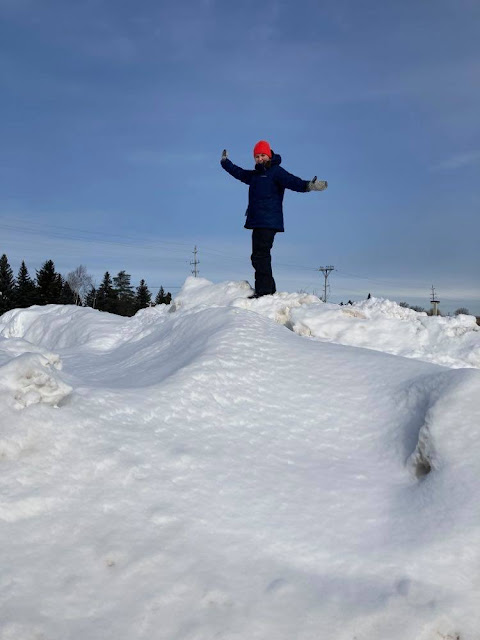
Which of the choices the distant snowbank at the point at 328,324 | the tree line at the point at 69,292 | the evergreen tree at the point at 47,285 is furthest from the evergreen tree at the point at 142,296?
the distant snowbank at the point at 328,324

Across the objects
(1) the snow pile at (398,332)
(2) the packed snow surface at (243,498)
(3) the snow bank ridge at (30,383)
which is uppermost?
(1) the snow pile at (398,332)

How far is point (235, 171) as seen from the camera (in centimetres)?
861

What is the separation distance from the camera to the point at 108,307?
6059 centimetres

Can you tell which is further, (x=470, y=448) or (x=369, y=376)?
(x=369, y=376)

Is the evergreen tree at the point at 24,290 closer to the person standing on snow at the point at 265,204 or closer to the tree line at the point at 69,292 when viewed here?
the tree line at the point at 69,292

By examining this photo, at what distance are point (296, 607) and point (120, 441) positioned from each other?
4.70 ft

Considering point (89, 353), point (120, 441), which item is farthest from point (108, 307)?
point (120, 441)

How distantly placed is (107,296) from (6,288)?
14405 millimetres

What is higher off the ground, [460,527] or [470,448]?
[470,448]

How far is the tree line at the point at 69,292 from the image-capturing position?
48.3 meters

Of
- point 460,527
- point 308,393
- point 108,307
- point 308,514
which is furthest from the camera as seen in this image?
point 108,307

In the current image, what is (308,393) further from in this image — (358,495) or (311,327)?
(311,327)

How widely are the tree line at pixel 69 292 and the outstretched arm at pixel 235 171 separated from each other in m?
31.7

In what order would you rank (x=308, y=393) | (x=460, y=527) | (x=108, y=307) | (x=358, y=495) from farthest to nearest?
1. (x=108, y=307)
2. (x=308, y=393)
3. (x=358, y=495)
4. (x=460, y=527)
